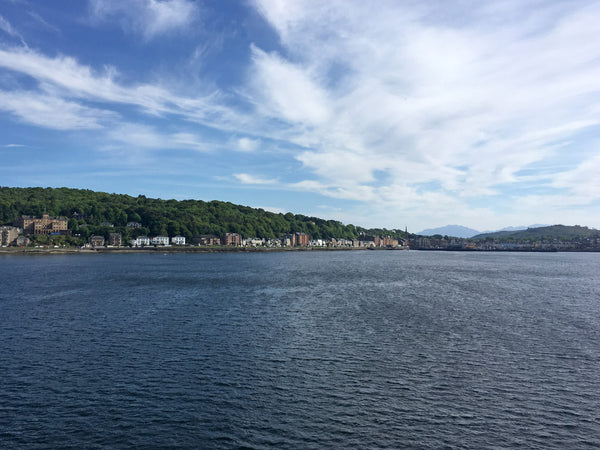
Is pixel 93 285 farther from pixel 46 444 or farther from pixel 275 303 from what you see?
pixel 46 444

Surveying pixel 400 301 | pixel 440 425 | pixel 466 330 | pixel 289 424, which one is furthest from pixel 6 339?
pixel 400 301

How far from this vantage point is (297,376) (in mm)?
23000

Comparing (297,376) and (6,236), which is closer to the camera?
(297,376)

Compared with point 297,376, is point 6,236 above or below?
above

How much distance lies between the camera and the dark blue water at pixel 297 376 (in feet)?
54.6

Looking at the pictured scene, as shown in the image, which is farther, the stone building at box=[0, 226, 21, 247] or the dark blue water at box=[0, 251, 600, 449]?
the stone building at box=[0, 226, 21, 247]

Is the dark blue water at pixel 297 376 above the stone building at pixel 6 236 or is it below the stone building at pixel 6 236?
below

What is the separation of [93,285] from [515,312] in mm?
62706

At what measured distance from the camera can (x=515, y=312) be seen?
4312 centimetres

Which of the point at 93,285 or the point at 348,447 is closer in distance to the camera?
the point at 348,447

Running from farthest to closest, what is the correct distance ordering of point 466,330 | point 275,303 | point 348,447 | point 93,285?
point 93,285 < point 275,303 < point 466,330 < point 348,447

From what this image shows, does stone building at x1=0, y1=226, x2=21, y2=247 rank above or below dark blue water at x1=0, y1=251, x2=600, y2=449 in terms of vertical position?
above

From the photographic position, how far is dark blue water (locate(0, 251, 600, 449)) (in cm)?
1666

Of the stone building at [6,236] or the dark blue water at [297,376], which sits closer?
the dark blue water at [297,376]
